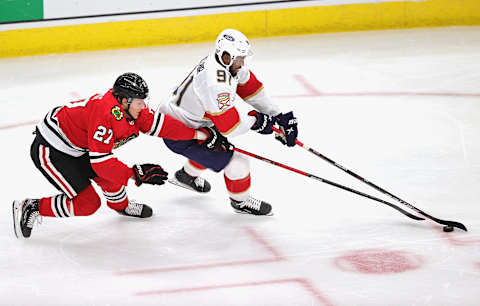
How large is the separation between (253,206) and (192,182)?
1.71ft

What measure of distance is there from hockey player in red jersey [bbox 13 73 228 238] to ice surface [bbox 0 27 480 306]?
186 mm

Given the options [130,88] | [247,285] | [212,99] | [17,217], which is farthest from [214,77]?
[17,217]

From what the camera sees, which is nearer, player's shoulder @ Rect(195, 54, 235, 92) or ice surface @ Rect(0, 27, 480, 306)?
ice surface @ Rect(0, 27, 480, 306)

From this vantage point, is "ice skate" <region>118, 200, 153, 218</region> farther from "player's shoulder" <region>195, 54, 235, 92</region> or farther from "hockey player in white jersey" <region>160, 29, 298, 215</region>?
"player's shoulder" <region>195, 54, 235, 92</region>

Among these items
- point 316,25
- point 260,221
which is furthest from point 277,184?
point 316,25

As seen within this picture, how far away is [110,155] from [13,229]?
829 mm

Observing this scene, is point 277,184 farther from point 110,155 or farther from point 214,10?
point 214,10

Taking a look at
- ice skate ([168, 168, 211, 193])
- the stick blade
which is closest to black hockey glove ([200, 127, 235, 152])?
ice skate ([168, 168, 211, 193])

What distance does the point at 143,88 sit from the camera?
149 inches

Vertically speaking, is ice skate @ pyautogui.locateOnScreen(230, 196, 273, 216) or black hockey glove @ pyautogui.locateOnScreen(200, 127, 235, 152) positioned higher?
black hockey glove @ pyautogui.locateOnScreen(200, 127, 235, 152)

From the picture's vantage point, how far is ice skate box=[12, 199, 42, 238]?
13.1 ft

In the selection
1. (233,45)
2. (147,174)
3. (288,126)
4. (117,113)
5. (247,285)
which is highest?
(233,45)

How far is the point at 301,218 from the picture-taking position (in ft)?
13.8

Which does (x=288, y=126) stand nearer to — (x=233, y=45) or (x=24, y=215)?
(x=233, y=45)
